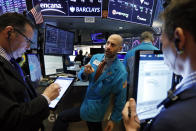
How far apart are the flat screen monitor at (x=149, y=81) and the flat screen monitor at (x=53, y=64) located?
1.68 m

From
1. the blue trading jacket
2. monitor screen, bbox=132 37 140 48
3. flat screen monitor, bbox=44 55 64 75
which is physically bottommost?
the blue trading jacket

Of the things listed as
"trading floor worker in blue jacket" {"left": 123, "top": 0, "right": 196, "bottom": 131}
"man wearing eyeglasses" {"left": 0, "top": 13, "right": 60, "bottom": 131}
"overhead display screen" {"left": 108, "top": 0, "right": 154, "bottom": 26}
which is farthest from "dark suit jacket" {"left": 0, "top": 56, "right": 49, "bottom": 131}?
"overhead display screen" {"left": 108, "top": 0, "right": 154, "bottom": 26}

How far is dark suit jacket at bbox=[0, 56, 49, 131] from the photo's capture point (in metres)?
0.72

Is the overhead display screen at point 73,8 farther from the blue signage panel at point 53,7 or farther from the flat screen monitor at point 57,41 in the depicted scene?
the flat screen monitor at point 57,41

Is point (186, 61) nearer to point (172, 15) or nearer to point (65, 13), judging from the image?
point (172, 15)

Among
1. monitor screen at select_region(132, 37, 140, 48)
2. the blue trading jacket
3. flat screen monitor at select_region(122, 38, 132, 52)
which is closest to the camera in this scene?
the blue trading jacket

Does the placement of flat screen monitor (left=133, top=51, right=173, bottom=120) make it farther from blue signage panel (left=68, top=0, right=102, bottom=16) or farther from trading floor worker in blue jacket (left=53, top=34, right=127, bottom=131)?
blue signage panel (left=68, top=0, right=102, bottom=16)

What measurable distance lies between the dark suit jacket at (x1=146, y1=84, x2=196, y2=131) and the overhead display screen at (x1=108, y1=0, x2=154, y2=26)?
3330mm

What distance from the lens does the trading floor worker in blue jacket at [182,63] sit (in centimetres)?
45

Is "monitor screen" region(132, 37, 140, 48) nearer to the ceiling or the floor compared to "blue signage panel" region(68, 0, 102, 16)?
nearer to the floor

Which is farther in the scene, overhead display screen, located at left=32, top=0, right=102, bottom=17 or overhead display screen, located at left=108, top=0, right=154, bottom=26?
overhead display screen, located at left=108, top=0, right=154, bottom=26

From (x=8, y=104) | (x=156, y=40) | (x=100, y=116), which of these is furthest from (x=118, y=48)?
(x=156, y=40)

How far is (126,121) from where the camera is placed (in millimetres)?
727

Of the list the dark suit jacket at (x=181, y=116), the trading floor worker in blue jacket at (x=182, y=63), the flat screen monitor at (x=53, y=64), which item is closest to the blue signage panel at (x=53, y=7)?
the flat screen monitor at (x=53, y=64)
